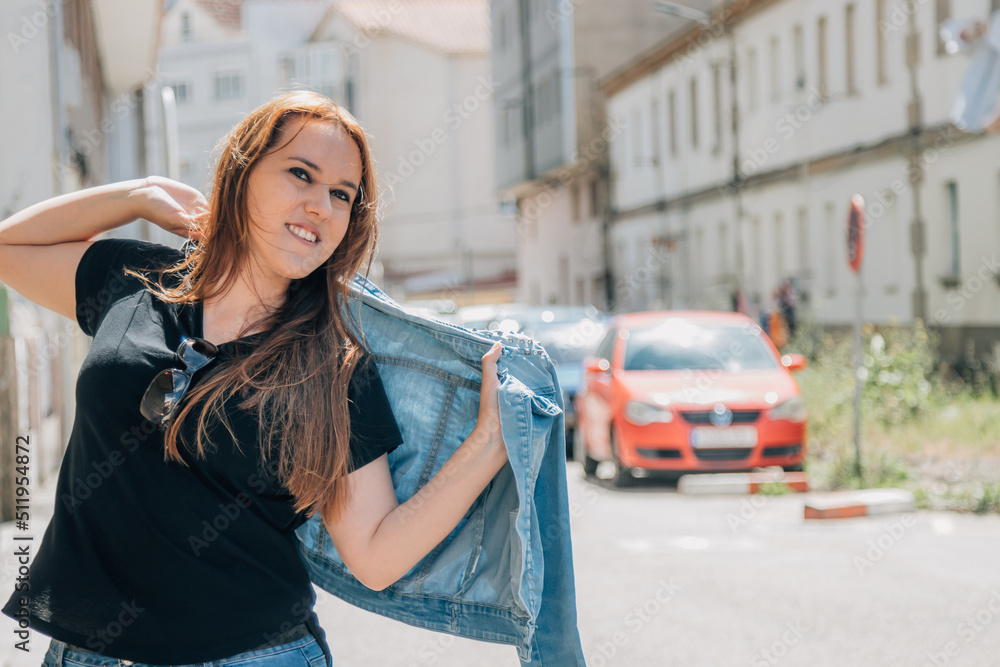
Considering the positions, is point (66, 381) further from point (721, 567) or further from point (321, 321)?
point (321, 321)

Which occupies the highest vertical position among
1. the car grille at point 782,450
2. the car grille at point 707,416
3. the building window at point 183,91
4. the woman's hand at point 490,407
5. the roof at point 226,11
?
the roof at point 226,11

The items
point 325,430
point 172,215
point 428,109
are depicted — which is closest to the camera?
point 325,430

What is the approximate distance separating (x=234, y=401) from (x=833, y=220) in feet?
87.6

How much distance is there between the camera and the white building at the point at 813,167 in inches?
872

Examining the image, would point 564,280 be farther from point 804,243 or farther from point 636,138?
point 804,243

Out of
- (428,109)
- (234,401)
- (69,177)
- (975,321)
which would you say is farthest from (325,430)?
(428,109)

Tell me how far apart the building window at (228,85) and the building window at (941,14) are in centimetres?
4667

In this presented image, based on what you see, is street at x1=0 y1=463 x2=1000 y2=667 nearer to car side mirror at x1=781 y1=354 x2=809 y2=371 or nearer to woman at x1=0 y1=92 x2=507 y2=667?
→ car side mirror at x1=781 y1=354 x2=809 y2=371

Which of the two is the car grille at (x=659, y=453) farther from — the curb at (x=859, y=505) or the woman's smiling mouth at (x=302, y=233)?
the woman's smiling mouth at (x=302, y=233)

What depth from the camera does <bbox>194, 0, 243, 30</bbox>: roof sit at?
66625 mm

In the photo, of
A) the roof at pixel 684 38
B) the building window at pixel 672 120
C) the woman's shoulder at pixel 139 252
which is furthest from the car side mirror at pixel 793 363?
the building window at pixel 672 120

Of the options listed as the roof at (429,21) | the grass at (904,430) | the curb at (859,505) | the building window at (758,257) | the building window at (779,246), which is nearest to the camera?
the curb at (859,505)

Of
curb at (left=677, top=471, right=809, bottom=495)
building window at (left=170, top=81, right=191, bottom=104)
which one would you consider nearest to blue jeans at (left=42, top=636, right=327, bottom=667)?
curb at (left=677, top=471, right=809, bottom=495)

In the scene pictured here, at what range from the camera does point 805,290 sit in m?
28.4
